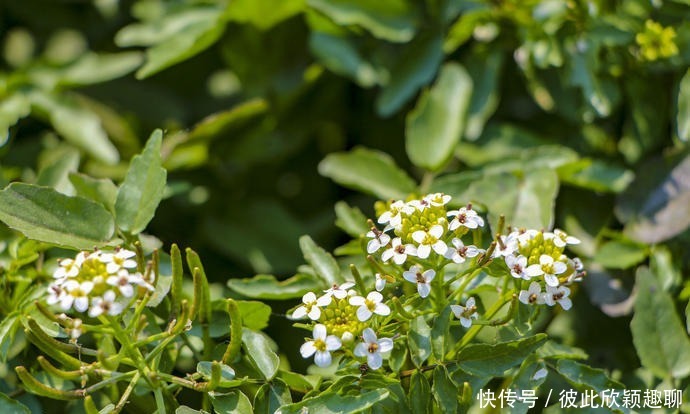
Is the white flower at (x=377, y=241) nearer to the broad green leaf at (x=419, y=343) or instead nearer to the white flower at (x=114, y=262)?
the broad green leaf at (x=419, y=343)

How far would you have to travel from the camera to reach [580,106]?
4.81ft

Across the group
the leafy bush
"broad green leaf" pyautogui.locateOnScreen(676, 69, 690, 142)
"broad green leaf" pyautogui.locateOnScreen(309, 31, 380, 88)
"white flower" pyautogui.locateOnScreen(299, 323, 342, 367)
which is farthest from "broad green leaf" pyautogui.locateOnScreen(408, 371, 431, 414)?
"broad green leaf" pyautogui.locateOnScreen(309, 31, 380, 88)

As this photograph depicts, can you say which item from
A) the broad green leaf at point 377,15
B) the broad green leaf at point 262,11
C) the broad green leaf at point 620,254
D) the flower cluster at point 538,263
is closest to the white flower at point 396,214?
the flower cluster at point 538,263

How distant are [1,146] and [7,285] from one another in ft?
1.06

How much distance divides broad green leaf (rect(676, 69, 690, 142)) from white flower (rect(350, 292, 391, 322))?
2.00 feet

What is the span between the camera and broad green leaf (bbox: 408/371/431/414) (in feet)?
3.16

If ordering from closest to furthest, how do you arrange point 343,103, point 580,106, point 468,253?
point 468,253, point 580,106, point 343,103

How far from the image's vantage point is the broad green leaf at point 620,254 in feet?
4.18

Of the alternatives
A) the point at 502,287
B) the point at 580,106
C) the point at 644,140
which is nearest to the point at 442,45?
the point at 580,106

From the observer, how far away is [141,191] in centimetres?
110

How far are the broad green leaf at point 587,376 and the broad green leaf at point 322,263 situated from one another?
30cm

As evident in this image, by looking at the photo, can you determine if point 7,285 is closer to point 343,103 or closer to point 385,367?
point 385,367

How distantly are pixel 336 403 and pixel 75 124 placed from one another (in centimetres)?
84

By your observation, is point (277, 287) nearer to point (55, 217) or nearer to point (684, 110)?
point (55, 217)
